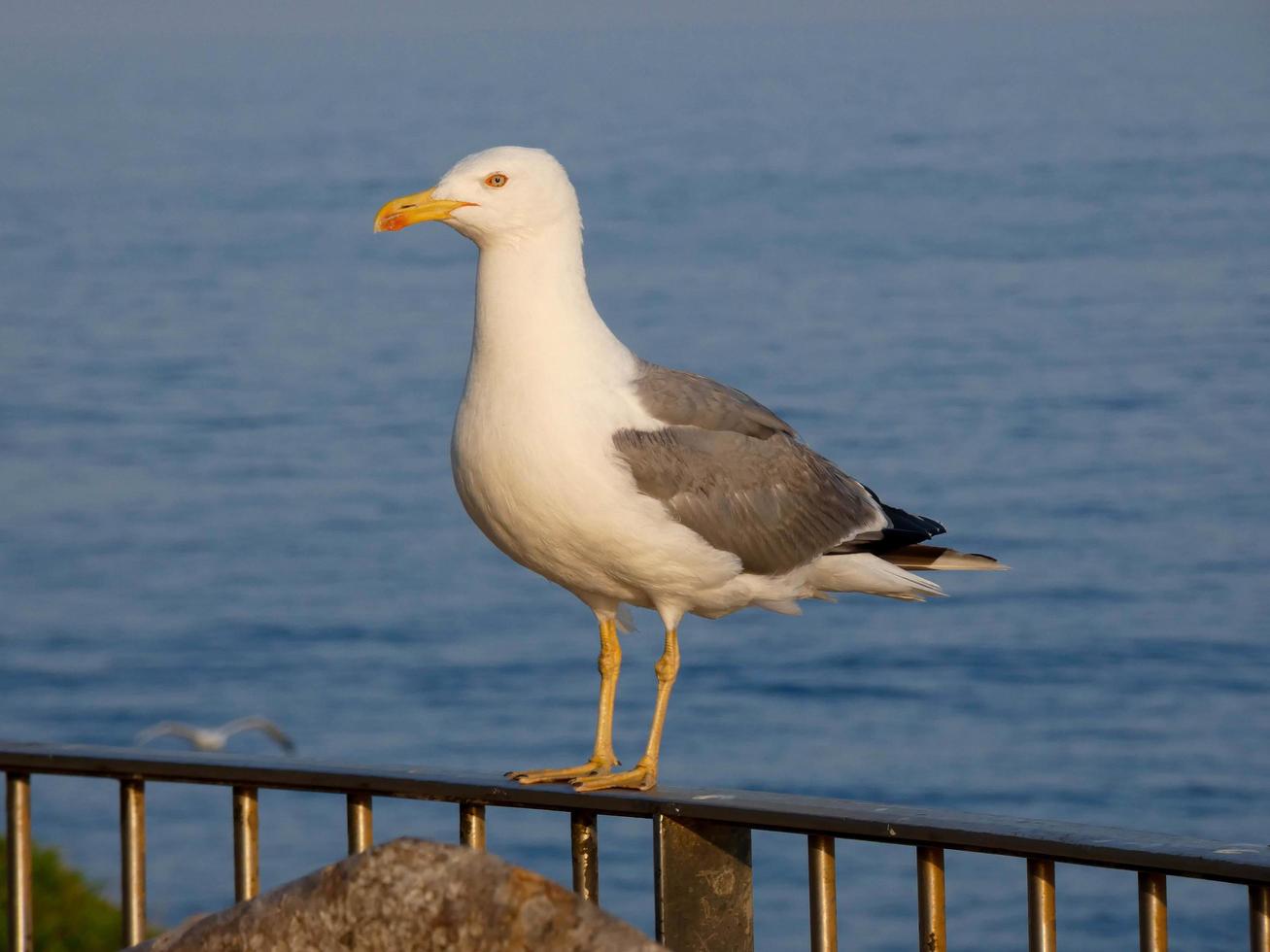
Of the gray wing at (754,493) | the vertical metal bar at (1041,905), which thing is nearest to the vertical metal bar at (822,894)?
the vertical metal bar at (1041,905)

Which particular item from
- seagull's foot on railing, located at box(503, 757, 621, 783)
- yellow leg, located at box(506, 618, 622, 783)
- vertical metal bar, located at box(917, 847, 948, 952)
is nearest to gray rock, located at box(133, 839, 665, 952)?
vertical metal bar, located at box(917, 847, 948, 952)

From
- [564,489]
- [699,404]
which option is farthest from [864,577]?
[564,489]

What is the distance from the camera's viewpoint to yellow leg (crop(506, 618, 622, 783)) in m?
3.92

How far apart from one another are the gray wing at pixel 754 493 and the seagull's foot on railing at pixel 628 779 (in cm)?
49

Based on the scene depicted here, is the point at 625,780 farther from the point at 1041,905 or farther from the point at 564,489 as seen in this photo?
the point at 1041,905

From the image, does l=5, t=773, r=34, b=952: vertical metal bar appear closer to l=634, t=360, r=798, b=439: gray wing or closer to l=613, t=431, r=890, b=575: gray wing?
l=613, t=431, r=890, b=575: gray wing

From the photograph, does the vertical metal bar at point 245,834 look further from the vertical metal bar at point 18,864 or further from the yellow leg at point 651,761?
the yellow leg at point 651,761

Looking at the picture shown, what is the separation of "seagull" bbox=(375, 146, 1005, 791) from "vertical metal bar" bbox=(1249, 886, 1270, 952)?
127 cm

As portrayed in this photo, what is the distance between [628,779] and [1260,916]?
5.20 feet

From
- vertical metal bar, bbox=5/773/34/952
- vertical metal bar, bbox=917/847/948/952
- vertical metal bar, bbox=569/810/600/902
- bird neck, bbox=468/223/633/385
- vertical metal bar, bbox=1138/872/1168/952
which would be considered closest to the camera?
vertical metal bar, bbox=1138/872/1168/952

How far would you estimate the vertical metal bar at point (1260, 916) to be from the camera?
8.38 ft

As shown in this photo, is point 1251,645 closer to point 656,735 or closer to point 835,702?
point 835,702

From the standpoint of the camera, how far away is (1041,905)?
9.11ft

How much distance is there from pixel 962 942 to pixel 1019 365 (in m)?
20.8
